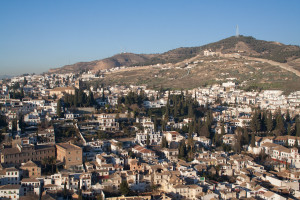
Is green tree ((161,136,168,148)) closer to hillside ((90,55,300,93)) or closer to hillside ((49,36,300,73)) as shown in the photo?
hillside ((90,55,300,93))

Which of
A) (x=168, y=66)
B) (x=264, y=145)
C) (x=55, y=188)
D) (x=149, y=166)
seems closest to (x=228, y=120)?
(x=264, y=145)

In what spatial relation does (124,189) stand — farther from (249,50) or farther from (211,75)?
(249,50)

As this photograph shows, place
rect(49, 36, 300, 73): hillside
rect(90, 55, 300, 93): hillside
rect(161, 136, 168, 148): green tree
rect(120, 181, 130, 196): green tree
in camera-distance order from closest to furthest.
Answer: rect(120, 181, 130, 196): green tree
rect(161, 136, 168, 148): green tree
rect(90, 55, 300, 93): hillside
rect(49, 36, 300, 73): hillside

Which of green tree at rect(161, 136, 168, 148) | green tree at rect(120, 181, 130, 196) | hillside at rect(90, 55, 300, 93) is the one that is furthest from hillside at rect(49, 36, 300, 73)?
green tree at rect(120, 181, 130, 196)

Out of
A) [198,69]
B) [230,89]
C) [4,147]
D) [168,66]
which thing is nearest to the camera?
[4,147]

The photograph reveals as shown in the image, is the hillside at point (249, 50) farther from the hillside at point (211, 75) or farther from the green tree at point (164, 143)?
the green tree at point (164, 143)

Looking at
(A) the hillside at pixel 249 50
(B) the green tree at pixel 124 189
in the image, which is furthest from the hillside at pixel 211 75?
(B) the green tree at pixel 124 189

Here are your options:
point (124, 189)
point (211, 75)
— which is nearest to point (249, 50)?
point (211, 75)

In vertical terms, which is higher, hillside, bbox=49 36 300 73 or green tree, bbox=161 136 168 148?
hillside, bbox=49 36 300 73

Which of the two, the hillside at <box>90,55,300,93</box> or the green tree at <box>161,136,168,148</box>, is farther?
the hillside at <box>90,55,300,93</box>

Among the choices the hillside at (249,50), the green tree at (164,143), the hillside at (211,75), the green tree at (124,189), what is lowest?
the green tree at (124,189)

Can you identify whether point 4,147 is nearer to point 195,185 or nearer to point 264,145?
point 195,185
